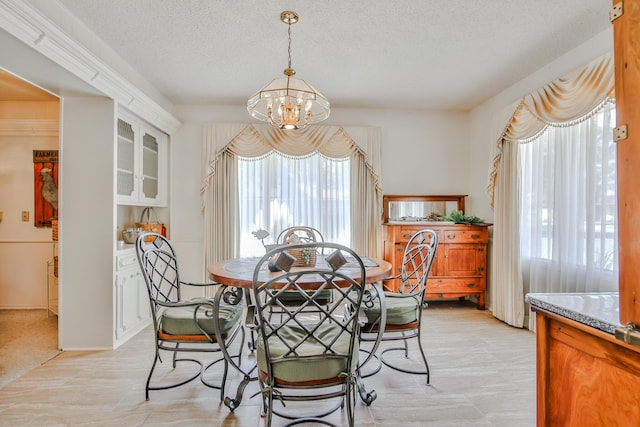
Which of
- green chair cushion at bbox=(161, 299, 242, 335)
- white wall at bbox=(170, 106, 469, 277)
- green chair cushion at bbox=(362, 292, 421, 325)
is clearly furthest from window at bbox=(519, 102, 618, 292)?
green chair cushion at bbox=(161, 299, 242, 335)

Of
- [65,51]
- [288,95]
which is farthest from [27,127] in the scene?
[288,95]

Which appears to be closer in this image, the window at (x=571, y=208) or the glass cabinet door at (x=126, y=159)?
the window at (x=571, y=208)

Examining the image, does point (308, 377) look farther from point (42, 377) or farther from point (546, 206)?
point (546, 206)

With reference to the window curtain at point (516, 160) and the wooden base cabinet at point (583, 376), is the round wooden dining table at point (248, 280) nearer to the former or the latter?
the wooden base cabinet at point (583, 376)

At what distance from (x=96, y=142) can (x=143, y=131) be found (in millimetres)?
792

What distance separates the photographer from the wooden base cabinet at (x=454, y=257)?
4.00 m

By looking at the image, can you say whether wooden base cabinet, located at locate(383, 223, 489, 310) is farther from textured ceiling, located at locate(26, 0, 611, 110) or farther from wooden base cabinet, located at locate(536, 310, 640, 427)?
wooden base cabinet, located at locate(536, 310, 640, 427)

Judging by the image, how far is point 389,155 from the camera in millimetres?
4590

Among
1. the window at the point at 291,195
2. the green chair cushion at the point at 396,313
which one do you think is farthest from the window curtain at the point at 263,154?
the green chair cushion at the point at 396,313

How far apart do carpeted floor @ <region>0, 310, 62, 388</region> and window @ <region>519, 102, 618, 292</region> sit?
4292 millimetres

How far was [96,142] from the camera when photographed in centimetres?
292

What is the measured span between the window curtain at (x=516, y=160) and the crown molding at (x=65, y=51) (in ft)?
11.9

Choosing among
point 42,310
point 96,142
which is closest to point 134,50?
point 96,142

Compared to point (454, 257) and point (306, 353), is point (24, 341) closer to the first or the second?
point (306, 353)
